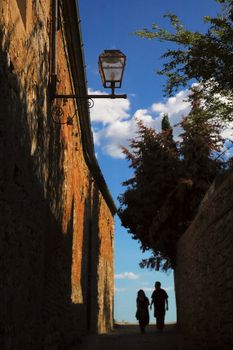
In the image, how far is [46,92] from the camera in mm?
6852

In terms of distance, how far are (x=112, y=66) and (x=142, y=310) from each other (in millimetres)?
8237

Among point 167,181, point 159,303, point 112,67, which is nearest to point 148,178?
point 167,181

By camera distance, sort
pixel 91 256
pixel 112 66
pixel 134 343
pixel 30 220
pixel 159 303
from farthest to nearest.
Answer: pixel 91 256 < pixel 159 303 < pixel 134 343 < pixel 112 66 < pixel 30 220

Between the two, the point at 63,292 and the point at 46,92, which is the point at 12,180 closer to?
the point at 46,92

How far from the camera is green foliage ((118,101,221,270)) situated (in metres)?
13.8

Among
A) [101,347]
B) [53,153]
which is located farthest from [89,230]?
[53,153]

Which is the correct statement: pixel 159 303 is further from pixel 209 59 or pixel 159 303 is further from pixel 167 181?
pixel 209 59

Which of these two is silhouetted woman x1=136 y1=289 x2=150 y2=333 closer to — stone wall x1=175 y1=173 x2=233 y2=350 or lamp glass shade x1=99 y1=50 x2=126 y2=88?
stone wall x1=175 y1=173 x2=233 y2=350

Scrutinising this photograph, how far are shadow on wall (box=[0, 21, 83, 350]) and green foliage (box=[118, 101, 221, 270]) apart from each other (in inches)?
237

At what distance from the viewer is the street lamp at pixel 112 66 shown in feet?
24.4

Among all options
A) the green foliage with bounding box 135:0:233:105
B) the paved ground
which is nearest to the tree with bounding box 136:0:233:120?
the green foliage with bounding box 135:0:233:105

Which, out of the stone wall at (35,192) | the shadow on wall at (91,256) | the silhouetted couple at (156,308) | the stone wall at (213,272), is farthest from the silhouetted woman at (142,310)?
the stone wall at (213,272)

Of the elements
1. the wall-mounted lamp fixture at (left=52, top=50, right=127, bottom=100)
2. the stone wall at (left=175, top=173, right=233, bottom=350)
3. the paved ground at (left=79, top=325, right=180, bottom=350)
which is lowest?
the paved ground at (left=79, top=325, right=180, bottom=350)

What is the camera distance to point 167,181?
47.0 feet
